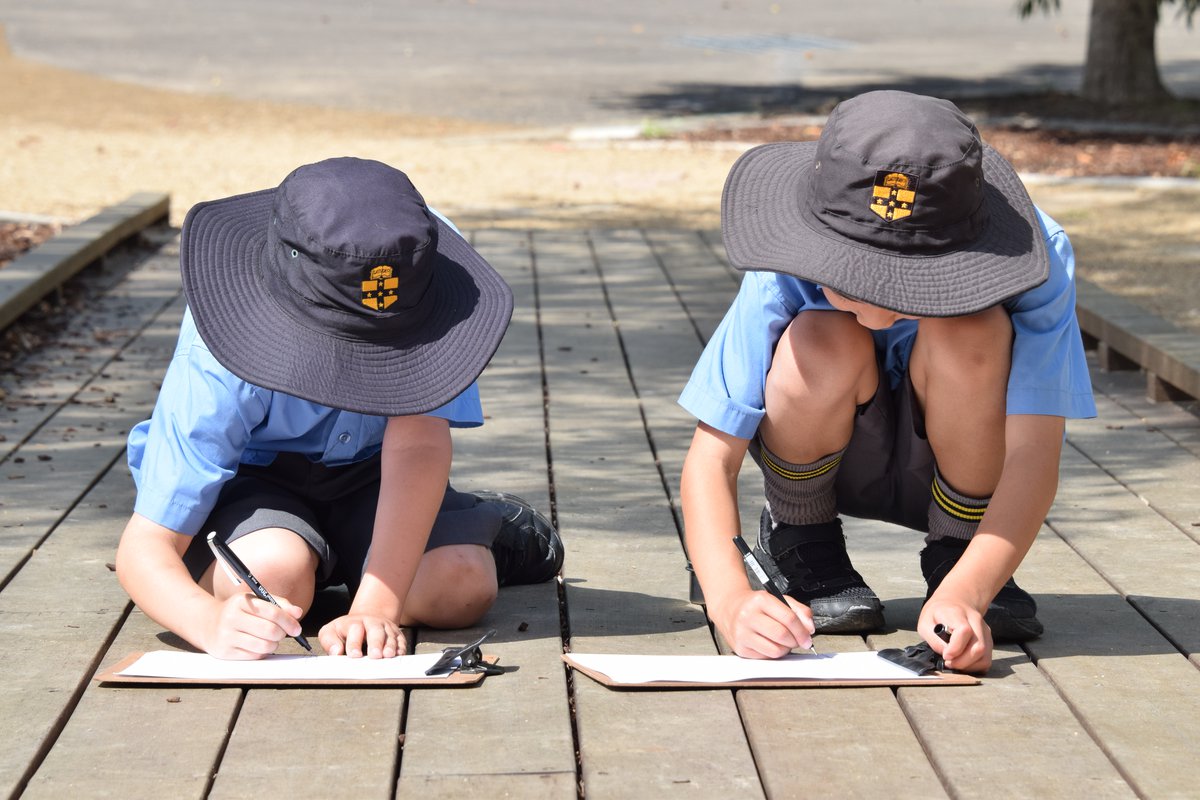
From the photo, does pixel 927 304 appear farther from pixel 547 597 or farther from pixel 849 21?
pixel 849 21

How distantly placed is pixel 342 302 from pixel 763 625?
33.4 inches

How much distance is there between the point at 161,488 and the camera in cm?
266

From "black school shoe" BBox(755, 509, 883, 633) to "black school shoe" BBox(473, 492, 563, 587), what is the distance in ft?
1.34

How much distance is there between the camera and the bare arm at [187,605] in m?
2.56

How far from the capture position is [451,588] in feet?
9.27

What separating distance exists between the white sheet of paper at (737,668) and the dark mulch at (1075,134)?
6565mm

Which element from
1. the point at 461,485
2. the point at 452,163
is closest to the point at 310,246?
the point at 461,485

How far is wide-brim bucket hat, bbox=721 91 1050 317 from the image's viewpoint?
2.37 metres

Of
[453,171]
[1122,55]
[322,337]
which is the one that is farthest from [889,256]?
[1122,55]

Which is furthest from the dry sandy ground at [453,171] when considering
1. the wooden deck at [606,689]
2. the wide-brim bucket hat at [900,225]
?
the wide-brim bucket hat at [900,225]

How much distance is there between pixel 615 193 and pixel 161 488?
637cm

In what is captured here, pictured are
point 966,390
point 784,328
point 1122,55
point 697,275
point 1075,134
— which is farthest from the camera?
point 1122,55

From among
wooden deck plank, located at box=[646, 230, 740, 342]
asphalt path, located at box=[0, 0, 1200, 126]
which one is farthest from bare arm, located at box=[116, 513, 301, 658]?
asphalt path, located at box=[0, 0, 1200, 126]

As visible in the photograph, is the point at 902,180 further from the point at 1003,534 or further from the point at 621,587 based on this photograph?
the point at 621,587
